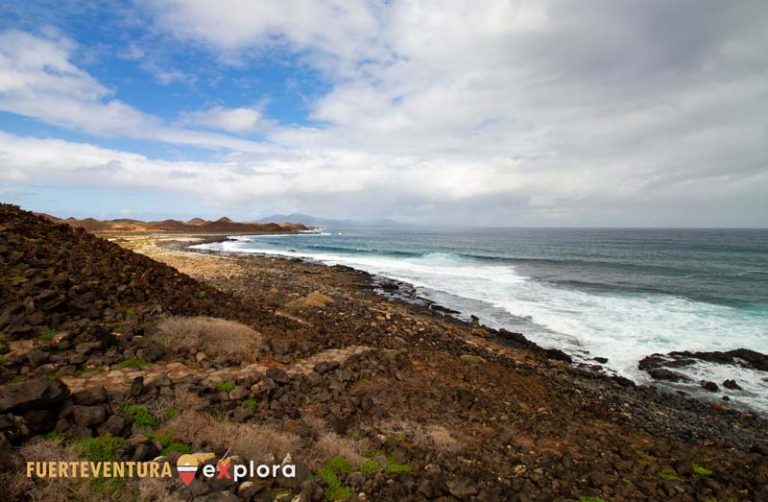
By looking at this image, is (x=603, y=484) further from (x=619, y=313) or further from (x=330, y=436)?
(x=619, y=313)

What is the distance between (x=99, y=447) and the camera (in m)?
4.94

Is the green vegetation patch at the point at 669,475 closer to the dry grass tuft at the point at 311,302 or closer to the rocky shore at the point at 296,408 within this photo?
the rocky shore at the point at 296,408

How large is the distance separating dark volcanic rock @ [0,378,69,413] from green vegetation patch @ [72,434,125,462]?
0.89 m

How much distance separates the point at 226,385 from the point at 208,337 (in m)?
2.22

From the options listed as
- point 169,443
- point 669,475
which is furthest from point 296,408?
point 669,475

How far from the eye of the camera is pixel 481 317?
866 inches

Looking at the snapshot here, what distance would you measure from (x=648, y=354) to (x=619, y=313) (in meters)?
7.33

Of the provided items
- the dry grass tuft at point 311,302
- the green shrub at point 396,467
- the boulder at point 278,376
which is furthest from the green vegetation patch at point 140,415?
the dry grass tuft at point 311,302

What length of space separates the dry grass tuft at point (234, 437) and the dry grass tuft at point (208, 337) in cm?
304

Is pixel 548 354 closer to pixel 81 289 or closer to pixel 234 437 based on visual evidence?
pixel 234 437

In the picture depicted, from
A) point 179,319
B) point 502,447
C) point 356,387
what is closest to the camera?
point 502,447

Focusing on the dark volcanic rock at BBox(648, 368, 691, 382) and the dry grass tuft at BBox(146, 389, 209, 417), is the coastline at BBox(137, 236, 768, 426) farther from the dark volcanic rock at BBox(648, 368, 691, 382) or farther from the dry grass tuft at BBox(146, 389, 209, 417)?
the dry grass tuft at BBox(146, 389, 209, 417)

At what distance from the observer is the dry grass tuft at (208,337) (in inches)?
351

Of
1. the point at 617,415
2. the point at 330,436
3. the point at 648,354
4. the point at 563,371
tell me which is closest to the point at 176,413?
the point at 330,436
